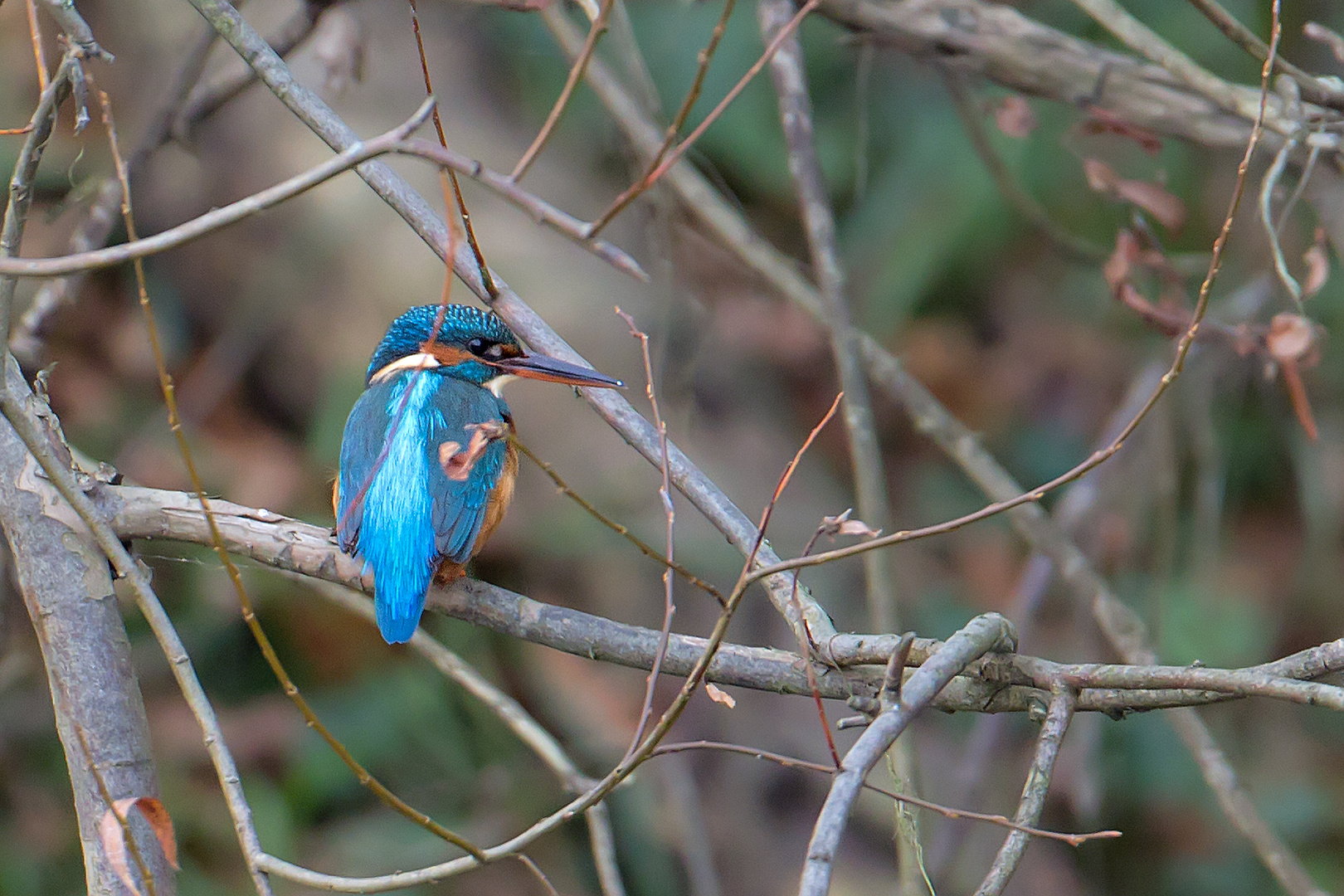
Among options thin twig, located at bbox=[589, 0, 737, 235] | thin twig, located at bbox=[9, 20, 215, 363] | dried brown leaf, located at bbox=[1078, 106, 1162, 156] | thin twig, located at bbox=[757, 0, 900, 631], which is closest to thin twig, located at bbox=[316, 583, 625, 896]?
thin twig, located at bbox=[757, 0, 900, 631]

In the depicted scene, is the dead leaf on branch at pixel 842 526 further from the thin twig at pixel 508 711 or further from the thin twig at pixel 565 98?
the thin twig at pixel 508 711

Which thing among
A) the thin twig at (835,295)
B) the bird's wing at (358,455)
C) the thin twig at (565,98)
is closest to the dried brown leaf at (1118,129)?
the thin twig at (835,295)

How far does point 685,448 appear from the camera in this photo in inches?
130

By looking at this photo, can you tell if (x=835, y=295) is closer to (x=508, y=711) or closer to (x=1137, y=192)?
(x=1137, y=192)

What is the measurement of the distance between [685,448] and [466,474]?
4.88ft

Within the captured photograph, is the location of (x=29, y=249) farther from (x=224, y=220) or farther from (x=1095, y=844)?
(x=1095, y=844)

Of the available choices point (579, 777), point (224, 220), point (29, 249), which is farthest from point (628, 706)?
point (224, 220)

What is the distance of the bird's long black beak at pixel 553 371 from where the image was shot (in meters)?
1.86

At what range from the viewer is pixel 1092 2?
2346 mm

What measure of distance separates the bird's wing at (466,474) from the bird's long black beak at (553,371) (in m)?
0.08

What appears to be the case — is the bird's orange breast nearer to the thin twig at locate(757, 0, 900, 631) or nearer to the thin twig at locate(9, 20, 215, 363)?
the thin twig at locate(757, 0, 900, 631)

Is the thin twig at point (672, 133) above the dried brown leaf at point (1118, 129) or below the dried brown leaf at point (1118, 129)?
below

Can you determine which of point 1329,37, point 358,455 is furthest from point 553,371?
point 1329,37

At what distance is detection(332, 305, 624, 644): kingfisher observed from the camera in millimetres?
1881
